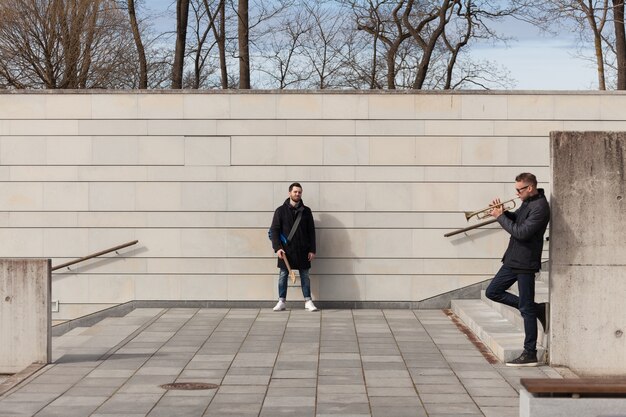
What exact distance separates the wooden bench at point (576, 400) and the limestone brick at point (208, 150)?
9.81 metres

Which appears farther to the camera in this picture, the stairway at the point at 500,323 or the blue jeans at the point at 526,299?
the stairway at the point at 500,323

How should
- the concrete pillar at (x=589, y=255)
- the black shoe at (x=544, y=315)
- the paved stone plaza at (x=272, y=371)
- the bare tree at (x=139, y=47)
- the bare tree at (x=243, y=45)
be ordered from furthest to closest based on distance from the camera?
the bare tree at (x=139, y=47), the bare tree at (x=243, y=45), the black shoe at (x=544, y=315), the concrete pillar at (x=589, y=255), the paved stone plaza at (x=272, y=371)

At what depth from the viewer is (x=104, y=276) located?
55.5 feet

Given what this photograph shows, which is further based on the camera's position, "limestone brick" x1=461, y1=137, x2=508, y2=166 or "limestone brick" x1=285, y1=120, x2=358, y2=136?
"limestone brick" x1=285, y1=120, x2=358, y2=136

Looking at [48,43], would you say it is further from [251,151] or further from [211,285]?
[211,285]

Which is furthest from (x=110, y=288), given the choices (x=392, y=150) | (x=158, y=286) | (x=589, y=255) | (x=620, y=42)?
(x=620, y=42)

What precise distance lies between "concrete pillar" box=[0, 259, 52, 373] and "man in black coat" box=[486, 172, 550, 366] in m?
4.63

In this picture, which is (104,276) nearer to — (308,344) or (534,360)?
(308,344)

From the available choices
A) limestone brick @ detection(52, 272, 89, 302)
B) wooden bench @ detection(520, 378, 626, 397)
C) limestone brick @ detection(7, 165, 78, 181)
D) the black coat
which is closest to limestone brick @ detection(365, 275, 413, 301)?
the black coat

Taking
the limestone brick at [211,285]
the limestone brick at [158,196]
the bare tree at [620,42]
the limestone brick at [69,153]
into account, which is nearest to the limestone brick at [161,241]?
the limestone brick at [158,196]

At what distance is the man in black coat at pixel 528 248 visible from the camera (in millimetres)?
11227

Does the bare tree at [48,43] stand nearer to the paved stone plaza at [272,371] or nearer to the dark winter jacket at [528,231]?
the paved stone plaza at [272,371]

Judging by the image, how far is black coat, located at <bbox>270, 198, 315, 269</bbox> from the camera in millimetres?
16062

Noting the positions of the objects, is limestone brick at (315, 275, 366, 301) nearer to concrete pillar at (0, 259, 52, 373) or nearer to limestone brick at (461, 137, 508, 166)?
limestone brick at (461, 137, 508, 166)
